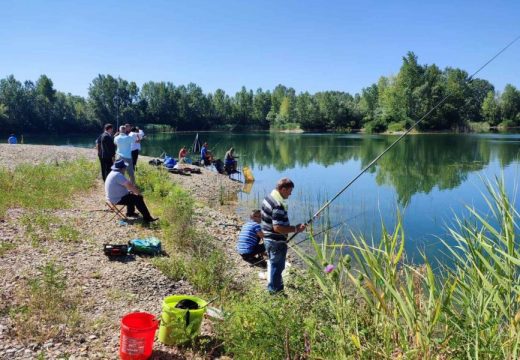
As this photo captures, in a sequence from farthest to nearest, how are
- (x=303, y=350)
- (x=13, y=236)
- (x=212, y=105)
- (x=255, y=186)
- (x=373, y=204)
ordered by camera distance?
(x=212, y=105) → (x=255, y=186) → (x=373, y=204) → (x=13, y=236) → (x=303, y=350)

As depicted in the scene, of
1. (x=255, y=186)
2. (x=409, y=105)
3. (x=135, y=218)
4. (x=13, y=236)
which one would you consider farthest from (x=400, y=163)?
(x=409, y=105)

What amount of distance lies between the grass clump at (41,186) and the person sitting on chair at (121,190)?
6.01ft

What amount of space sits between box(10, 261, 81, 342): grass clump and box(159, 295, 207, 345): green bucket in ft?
3.25

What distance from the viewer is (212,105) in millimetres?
107125

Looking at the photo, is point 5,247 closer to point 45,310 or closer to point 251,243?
point 45,310

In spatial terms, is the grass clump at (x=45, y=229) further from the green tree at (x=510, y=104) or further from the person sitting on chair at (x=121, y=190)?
the green tree at (x=510, y=104)

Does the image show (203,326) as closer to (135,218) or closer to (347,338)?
(347,338)

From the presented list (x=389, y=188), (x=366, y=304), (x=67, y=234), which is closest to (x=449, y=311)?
(x=366, y=304)

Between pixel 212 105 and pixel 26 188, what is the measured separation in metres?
97.9

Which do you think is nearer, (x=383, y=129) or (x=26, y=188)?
(x=26, y=188)

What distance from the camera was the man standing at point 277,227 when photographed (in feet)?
18.2

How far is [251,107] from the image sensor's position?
11000cm

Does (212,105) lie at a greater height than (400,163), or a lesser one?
greater

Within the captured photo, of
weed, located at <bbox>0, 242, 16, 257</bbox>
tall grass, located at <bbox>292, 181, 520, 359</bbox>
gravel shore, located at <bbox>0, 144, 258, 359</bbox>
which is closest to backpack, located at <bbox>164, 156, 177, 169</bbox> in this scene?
gravel shore, located at <bbox>0, 144, 258, 359</bbox>
